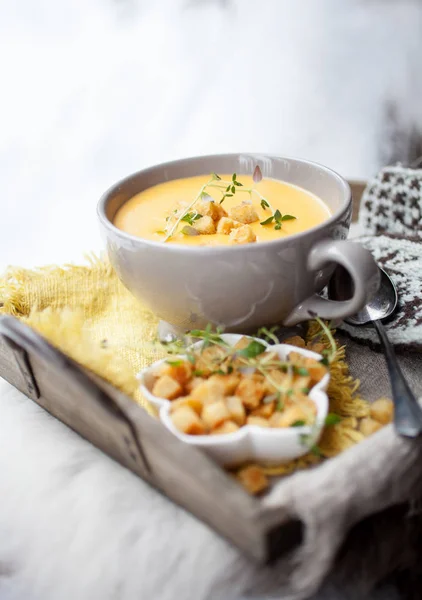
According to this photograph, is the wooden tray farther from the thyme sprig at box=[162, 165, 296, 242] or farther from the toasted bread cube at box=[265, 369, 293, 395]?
the thyme sprig at box=[162, 165, 296, 242]

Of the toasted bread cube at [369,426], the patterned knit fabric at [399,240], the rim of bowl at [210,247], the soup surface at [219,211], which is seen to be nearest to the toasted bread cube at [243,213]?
the soup surface at [219,211]

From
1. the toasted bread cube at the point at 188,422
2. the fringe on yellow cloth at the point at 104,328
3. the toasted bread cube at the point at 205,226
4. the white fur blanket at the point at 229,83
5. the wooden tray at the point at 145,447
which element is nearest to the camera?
the wooden tray at the point at 145,447

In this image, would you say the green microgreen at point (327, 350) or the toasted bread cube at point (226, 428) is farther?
the green microgreen at point (327, 350)

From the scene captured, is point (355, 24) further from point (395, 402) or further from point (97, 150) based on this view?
point (395, 402)

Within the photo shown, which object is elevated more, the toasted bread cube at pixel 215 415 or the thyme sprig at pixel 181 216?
the thyme sprig at pixel 181 216

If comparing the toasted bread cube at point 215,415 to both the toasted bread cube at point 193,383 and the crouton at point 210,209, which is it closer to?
the toasted bread cube at point 193,383

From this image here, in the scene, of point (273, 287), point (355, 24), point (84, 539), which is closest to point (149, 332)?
point (273, 287)

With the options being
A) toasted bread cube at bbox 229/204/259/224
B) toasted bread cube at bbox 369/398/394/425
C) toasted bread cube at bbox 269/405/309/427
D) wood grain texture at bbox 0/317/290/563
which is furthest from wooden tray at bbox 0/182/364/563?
toasted bread cube at bbox 229/204/259/224
